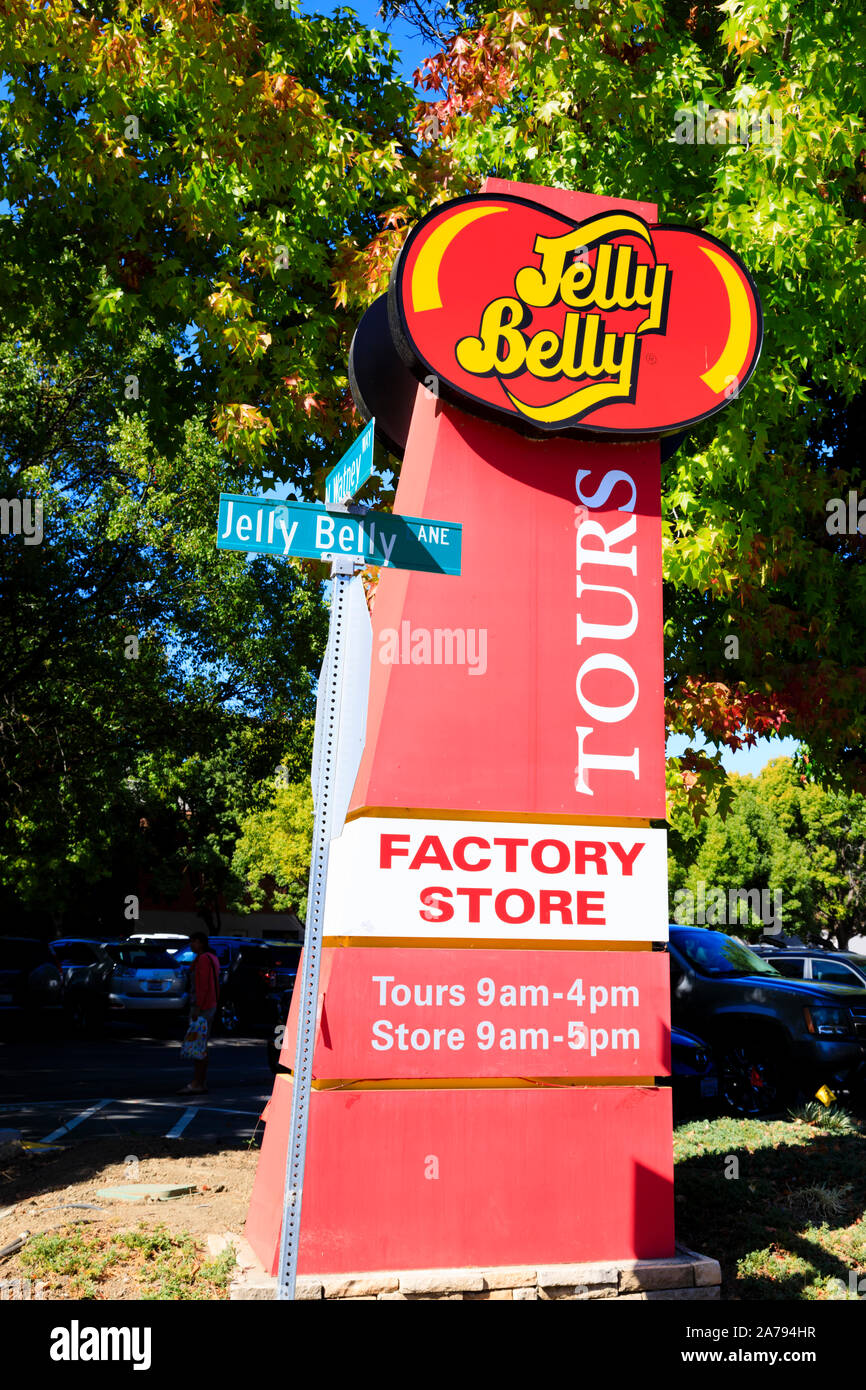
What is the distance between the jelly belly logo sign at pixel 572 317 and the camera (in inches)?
249

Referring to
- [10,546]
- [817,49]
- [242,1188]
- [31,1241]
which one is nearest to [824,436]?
[817,49]

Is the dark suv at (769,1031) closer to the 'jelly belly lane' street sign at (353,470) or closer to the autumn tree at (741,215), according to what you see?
the autumn tree at (741,215)

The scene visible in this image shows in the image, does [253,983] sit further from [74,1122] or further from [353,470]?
[353,470]

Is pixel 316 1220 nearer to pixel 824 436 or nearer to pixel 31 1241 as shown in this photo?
pixel 31 1241

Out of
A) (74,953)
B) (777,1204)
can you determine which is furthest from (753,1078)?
(74,953)

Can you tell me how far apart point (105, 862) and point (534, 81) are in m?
28.2

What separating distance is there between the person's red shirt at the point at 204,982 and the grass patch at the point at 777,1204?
5325 millimetres

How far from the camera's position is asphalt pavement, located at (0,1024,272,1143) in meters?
10.9

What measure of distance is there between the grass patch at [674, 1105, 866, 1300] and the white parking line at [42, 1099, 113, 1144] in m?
5.48

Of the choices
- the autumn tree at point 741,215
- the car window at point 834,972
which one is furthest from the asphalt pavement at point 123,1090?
the car window at point 834,972

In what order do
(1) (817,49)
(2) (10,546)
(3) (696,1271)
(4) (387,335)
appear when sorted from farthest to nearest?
(2) (10,546)
(1) (817,49)
(4) (387,335)
(3) (696,1271)

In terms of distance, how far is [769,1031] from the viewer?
1162 centimetres

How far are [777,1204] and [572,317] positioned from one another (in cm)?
575

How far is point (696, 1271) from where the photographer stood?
5727 millimetres
